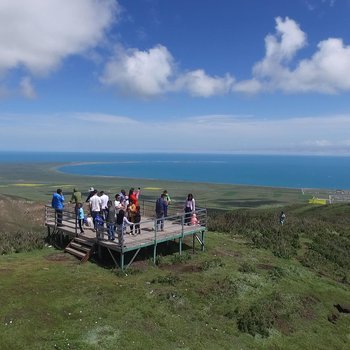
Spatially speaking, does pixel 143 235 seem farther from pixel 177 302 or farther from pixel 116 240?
pixel 177 302

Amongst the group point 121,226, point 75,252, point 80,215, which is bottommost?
point 75,252

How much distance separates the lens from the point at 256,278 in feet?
70.2

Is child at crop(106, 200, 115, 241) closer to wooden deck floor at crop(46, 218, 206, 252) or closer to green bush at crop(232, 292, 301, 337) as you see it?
wooden deck floor at crop(46, 218, 206, 252)

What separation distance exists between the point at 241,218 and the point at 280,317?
22794 millimetres

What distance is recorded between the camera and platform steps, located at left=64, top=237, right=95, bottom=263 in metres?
21.9

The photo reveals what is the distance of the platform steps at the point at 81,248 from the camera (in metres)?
21.9

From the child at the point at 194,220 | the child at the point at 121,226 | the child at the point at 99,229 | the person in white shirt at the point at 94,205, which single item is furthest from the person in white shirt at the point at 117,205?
A: the child at the point at 194,220

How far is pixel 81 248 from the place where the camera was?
22.7 meters

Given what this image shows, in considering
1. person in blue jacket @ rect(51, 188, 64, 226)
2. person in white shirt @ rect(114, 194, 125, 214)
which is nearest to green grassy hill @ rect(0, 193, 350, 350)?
person in blue jacket @ rect(51, 188, 64, 226)

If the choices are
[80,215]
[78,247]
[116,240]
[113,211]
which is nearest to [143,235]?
[116,240]

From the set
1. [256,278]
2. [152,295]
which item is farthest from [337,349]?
[152,295]

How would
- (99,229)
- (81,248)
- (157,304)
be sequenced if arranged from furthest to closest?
(81,248) < (99,229) < (157,304)

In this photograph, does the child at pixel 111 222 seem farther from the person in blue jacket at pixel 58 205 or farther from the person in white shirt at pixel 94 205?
the person in blue jacket at pixel 58 205

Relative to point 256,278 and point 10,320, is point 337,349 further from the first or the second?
point 10,320
